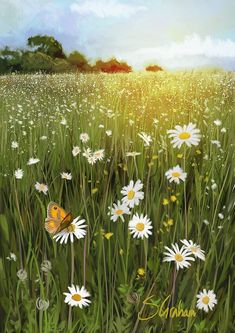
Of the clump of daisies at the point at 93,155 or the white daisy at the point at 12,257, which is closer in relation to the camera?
the white daisy at the point at 12,257

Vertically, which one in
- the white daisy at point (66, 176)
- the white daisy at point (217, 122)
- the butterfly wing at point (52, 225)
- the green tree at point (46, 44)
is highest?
the green tree at point (46, 44)

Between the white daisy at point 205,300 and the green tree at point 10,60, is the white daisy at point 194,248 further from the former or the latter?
the green tree at point 10,60

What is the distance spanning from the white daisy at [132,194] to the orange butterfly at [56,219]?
0.22 meters

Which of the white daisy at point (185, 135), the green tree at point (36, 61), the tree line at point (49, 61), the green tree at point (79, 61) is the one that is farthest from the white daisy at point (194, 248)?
the green tree at point (36, 61)

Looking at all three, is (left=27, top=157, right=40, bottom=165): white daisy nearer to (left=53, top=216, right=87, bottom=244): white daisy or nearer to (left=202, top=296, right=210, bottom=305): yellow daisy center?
(left=53, top=216, right=87, bottom=244): white daisy

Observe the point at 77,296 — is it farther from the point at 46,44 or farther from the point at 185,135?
the point at 46,44

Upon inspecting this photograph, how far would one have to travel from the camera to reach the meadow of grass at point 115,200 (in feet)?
6.01

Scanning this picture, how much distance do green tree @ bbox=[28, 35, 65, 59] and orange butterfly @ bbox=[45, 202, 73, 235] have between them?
92 centimetres

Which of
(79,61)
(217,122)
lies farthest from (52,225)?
(79,61)

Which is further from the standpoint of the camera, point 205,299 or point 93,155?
point 93,155

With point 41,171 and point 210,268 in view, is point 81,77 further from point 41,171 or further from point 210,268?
point 210,268

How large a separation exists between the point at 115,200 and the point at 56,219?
345mm

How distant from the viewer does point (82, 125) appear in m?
2.39

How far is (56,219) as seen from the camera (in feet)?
5.81
